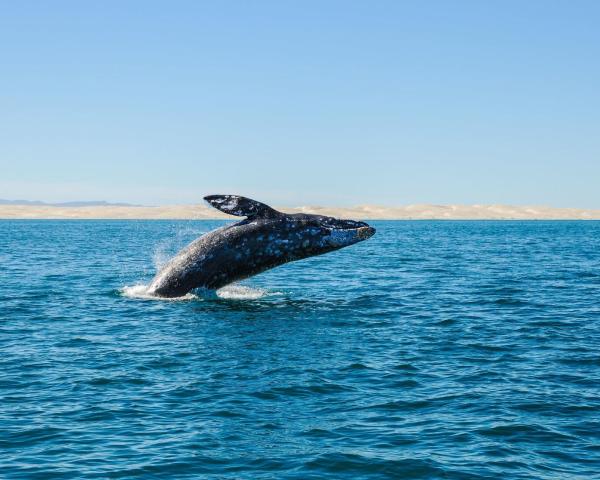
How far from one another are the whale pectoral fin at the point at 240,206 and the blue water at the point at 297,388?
300cm

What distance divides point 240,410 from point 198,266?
10808mm

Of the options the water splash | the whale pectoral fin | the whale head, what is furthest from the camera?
the water splash

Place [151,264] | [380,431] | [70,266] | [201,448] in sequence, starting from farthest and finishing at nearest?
1. [151,264]
2. [70,266]
3. [380,431]
4. [201,448]

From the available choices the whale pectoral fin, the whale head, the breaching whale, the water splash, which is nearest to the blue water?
the water splash

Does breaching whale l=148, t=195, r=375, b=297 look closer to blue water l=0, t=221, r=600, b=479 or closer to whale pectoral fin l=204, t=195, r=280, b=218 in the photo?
whale pectoral fin l=204, t=195, r=280, b=218

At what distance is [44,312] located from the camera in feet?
75.9

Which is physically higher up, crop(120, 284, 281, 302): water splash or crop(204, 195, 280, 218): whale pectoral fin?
crop(204, 195, 280, 218): whale pectoral fin

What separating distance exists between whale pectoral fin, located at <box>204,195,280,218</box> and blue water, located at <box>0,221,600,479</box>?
3.00m

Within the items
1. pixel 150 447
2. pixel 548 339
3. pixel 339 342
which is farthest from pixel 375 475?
pixel 548 339

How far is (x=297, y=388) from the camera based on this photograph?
13.4m

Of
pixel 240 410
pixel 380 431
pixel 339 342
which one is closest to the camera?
pixel 380 431

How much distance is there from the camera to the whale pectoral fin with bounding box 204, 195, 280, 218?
19.8m

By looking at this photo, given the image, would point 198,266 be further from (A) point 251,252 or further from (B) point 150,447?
(B) point 150,447

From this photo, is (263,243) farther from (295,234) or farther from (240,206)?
(240,206)
